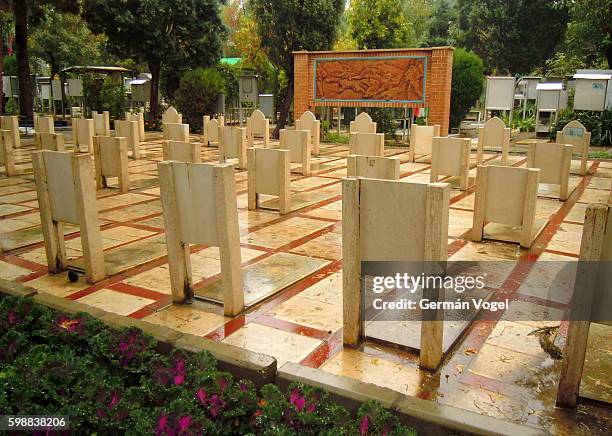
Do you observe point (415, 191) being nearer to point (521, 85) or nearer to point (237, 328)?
point (237, 328)

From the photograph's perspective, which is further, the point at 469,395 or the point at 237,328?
the point at 237,328

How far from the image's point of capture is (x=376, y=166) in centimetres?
531

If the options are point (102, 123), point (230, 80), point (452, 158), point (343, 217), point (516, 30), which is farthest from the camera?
point (516, 30)

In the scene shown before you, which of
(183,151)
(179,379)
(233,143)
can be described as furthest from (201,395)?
(233,143)

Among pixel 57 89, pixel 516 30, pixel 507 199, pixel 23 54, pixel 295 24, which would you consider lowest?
pixel 507 199

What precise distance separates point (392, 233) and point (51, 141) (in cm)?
678

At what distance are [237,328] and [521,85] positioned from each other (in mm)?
22269

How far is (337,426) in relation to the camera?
2.14 meters

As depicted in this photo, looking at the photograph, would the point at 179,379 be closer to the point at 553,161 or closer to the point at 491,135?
the point at 553,161

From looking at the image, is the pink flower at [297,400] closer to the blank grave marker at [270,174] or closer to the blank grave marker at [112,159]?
the blank grave marker at [270,174]

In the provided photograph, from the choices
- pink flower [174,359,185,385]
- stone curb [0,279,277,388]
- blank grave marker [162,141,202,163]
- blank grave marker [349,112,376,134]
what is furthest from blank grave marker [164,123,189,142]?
pink flower [174,359,185,385]

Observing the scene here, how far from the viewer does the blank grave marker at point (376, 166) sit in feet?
17.0

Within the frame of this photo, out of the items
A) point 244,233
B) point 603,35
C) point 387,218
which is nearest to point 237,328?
point 387,218

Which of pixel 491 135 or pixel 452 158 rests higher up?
pixel 491 135
